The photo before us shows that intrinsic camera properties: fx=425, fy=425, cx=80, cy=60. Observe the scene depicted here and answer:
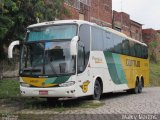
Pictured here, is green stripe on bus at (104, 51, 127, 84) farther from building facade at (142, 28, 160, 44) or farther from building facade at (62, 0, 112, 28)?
building facade at (142, 28, 160, 44)

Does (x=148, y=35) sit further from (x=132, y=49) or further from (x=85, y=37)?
(x=85, y=37)

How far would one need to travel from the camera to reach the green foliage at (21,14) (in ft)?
60.1

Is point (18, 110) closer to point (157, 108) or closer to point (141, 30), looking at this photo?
point (157, 108)

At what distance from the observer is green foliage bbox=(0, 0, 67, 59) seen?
18.3m

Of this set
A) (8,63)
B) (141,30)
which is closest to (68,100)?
(8,63)

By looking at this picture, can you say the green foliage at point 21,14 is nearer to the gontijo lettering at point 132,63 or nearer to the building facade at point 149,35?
the gontijo lettering at point 132,63

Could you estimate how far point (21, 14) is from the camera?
19891 mm

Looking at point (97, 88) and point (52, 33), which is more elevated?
point (52, 33)

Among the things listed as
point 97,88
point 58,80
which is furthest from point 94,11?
point 58,80

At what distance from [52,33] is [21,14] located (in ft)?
12.7

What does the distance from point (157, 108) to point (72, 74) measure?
3317mm

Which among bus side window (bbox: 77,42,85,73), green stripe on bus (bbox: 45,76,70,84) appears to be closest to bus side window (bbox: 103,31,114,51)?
bus side window (bbox: 77,42,85,73)

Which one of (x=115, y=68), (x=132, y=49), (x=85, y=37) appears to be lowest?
(x=115, y=68)

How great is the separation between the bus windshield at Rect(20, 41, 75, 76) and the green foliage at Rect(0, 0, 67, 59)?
239cm
